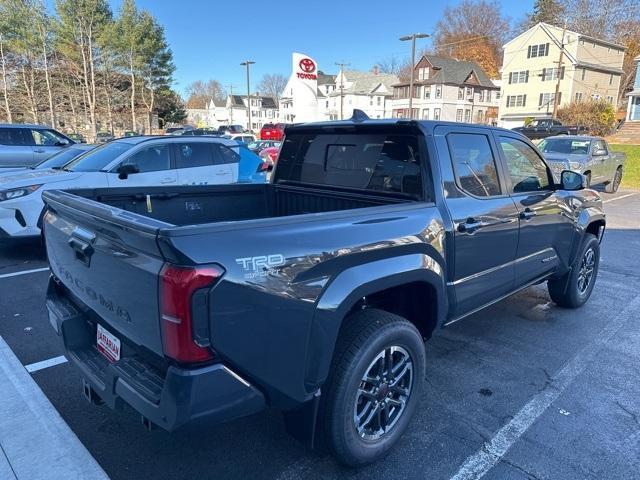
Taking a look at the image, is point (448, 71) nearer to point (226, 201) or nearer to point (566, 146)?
point (566, 146)

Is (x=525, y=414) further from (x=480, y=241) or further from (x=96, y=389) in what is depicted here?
(x=96, y=389)

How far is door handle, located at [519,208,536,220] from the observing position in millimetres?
3611

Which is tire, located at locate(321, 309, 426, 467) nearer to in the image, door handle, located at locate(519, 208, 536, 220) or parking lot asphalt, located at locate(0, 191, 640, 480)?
parking lot asphalt, located at locate(0, 191, 640, 480)

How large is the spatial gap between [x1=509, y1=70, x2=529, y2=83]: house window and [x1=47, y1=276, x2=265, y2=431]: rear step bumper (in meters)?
57.6

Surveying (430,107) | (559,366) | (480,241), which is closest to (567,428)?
(559,366)

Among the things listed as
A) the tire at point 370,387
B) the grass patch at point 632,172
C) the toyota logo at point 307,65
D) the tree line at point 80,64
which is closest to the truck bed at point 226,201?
the tire at point 370,387

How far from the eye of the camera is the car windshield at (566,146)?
12844 mm

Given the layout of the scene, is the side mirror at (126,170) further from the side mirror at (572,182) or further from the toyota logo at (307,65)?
the toyota logo at (307,65)

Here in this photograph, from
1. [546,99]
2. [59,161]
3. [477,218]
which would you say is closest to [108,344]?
[477,218]

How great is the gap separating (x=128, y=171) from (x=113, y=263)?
5.03 meters

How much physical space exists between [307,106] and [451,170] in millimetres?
17218

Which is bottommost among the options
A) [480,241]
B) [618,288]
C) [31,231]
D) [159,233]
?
[618,288]

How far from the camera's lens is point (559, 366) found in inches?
145

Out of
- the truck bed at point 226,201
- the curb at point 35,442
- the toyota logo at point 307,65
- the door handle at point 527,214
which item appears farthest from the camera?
the toyota logo at point 307,65
